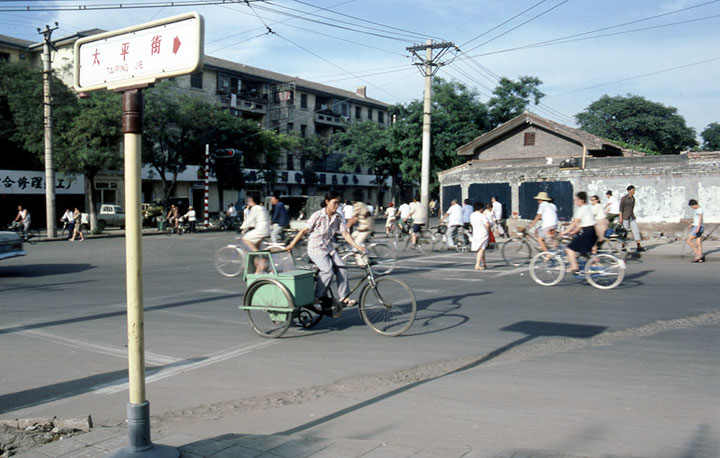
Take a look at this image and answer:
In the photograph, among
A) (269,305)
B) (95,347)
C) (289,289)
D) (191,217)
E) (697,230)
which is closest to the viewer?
(95,347)

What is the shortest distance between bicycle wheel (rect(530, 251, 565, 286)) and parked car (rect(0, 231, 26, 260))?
11277 mm

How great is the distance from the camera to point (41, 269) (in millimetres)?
14734

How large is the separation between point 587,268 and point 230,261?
745 cm

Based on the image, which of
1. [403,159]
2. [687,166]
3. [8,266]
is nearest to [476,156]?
[403,159]

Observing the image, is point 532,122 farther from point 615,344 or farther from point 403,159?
point 615,344

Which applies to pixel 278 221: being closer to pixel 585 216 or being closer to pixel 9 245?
pixel 9 245

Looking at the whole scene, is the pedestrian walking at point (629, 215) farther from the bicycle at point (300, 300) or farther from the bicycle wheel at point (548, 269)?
the bicycle at point (300, 300)

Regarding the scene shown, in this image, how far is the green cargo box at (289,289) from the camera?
691 centimetres

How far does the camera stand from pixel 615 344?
22.0 ft

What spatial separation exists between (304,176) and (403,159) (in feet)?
61.2

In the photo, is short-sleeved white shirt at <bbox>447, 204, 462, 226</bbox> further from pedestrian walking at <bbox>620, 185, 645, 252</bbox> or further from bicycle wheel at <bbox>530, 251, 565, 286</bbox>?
bicycle wheel at <bbox>530, 251, 565, 286</bbox>

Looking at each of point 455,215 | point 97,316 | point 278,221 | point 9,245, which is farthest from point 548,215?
point 9,245

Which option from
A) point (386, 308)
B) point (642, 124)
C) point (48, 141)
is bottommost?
point (386, 308)

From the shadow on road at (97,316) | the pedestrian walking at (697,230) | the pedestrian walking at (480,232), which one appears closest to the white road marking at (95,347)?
the shadow on road at (97,316)
